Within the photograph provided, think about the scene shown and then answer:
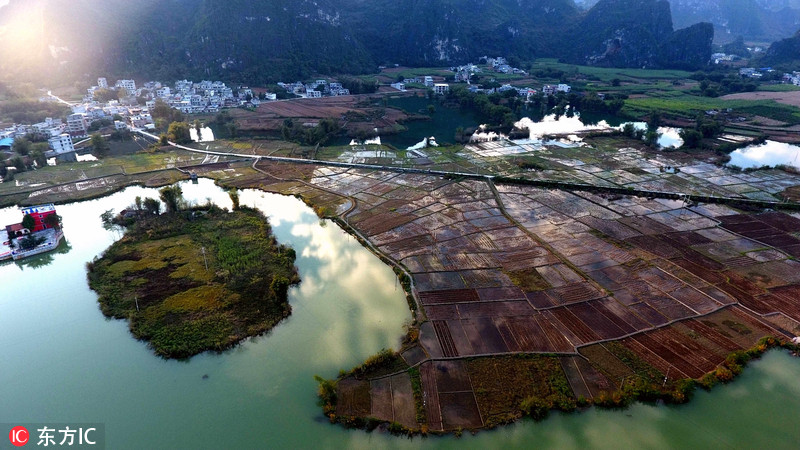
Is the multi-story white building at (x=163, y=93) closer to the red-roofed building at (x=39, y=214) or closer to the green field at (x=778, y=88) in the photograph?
the red-roofed building at (x=39, y=214)

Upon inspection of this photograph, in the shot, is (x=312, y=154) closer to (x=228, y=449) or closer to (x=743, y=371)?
(x=228, y=449)

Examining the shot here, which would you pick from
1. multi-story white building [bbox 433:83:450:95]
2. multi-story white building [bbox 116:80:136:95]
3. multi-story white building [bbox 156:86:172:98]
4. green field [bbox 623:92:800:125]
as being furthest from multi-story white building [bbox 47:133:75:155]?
green field [bbox 623:92:800:125]

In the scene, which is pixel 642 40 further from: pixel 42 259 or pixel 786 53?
pixel 42 259

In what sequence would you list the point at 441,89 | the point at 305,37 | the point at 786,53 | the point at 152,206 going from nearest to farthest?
the point at 152,206
the point at 441,89
the point at 305,37
the point at 786,53

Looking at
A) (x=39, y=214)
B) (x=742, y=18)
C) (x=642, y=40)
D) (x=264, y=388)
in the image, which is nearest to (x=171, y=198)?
(x=39, y=214)

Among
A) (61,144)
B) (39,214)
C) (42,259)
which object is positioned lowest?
(42,259)

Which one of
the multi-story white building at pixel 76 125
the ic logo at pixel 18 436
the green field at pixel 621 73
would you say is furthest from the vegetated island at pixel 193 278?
the green field at pixel 621 73
